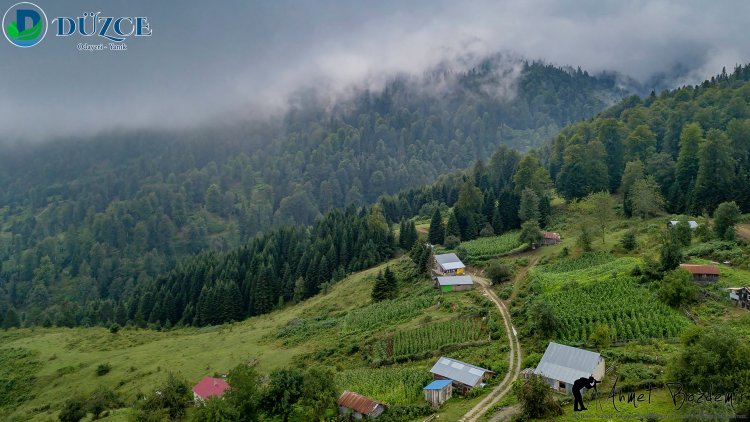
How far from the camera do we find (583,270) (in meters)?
59.1

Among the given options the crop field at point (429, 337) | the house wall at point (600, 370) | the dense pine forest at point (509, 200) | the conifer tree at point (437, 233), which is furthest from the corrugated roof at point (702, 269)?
the conifer tree at point (437, 233)

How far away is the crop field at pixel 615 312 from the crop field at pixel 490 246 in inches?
810

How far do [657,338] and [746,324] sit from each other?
692cm

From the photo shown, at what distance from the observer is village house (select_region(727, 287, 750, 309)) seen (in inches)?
1743

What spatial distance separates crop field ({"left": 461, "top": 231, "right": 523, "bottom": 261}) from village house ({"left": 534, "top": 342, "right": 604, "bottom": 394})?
33.9 meters

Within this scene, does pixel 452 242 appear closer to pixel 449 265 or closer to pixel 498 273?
pixel 449 265

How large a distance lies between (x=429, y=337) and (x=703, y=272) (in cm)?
2755

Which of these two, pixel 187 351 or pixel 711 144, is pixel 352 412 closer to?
pixel 187 351

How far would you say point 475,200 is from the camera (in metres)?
91.0

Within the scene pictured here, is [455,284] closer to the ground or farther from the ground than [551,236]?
closer to the ground

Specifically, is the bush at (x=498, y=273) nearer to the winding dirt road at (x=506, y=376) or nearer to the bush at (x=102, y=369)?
the winding dirt road at (x=506, y=376)

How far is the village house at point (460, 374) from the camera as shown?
39281 mm

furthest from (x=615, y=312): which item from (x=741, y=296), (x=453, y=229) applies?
(x=453, y=229)

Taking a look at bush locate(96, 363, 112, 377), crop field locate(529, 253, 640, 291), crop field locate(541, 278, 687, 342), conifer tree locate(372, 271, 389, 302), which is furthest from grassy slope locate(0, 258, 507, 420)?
crop field locate(529, 253, 640, 291)
